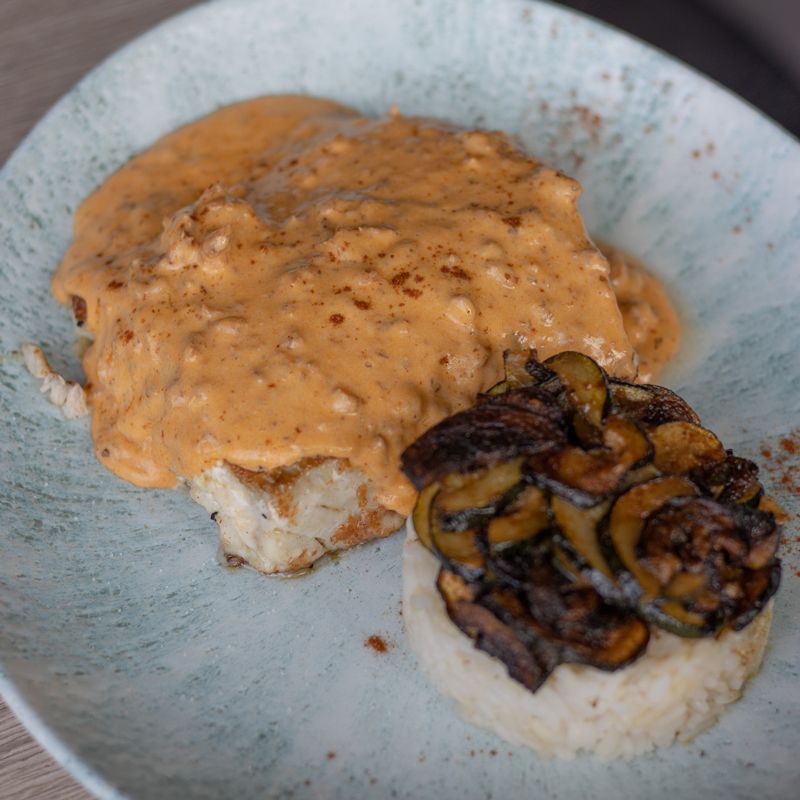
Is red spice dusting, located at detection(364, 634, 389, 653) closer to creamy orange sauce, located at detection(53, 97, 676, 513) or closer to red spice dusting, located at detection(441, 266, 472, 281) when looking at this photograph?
creamy orange sauce, located at detection(53, 97, 676, 513)

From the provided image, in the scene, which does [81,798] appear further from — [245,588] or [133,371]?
[133,371]

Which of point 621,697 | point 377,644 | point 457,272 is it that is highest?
point 457,272

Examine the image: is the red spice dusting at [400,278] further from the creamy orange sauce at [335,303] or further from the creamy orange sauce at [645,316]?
the creamy orange sauce at [645,316]

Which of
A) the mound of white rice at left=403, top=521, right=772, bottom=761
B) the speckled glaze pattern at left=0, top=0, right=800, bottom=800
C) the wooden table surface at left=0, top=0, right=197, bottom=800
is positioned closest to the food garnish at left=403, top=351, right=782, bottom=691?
the mound of white rice at left=403, top=521, right=772, bottom=761

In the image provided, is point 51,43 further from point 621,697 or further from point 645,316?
point 621,697

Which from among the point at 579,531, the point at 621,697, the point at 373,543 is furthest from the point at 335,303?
the point at 621,697

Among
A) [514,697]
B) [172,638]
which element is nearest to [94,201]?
[172,638]
